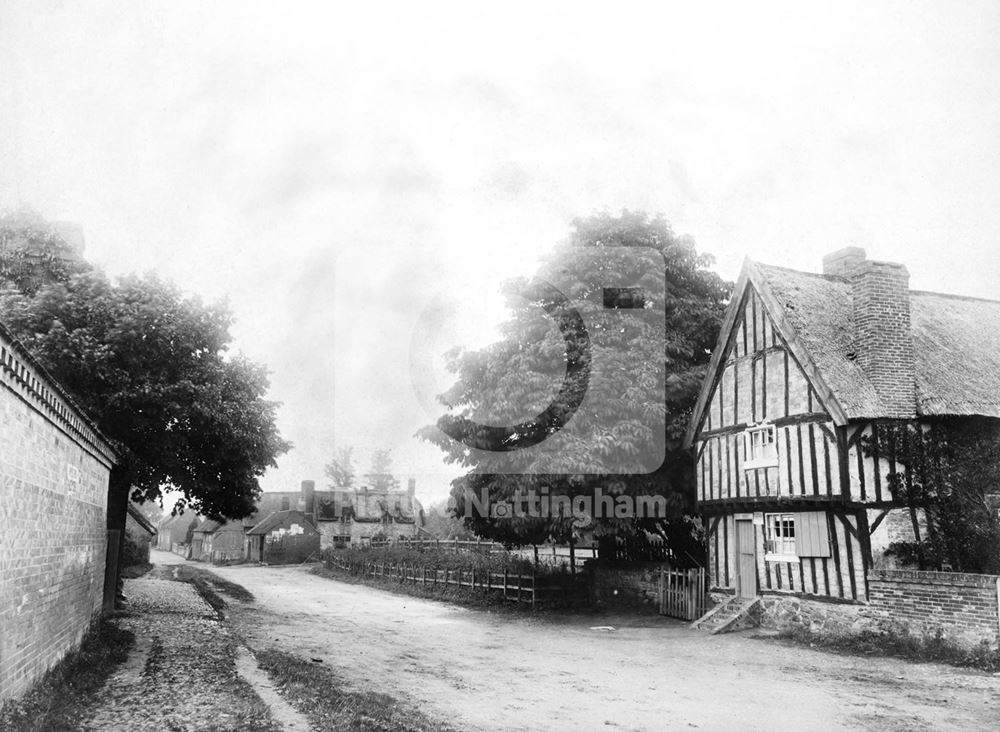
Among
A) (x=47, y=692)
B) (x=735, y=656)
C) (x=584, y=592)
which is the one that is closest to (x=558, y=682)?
(x=735, y=656)

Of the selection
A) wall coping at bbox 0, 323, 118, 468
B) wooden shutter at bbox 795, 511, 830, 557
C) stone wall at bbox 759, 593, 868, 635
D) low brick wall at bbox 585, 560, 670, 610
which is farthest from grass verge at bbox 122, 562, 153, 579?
wooden shutter at bbox 795, 511, 830, 557

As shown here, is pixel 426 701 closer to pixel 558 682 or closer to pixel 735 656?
pixel 558 682

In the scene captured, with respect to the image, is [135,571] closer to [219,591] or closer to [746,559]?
[219,591]

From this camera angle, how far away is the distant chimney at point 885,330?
661 inches

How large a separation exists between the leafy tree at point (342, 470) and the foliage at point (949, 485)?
322ft

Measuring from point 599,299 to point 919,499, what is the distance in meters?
9.48

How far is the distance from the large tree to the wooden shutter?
4.46m

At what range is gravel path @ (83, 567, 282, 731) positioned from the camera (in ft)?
28.4

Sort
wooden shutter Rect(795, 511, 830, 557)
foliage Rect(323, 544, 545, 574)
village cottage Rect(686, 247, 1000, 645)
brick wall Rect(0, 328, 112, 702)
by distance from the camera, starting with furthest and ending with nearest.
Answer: foliage Rect(323, 544, 545, 574), wooden shutter Rect(795, 511, 830, 557), village cottage Rect(686, 247, 1000, 645), brick wall Rect(0, 328, 112, 702)

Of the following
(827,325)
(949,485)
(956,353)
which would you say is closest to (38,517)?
(949,485)

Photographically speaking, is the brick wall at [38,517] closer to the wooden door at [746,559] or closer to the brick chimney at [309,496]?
the wooden door at [746,559]

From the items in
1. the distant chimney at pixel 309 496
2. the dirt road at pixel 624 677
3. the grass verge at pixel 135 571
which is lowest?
the grass verge at pixel 135 571

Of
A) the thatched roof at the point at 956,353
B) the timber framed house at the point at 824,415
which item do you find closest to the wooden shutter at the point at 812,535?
the timber framed house at the point at 824,415

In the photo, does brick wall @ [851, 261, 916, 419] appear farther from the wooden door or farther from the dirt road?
the dirt road
